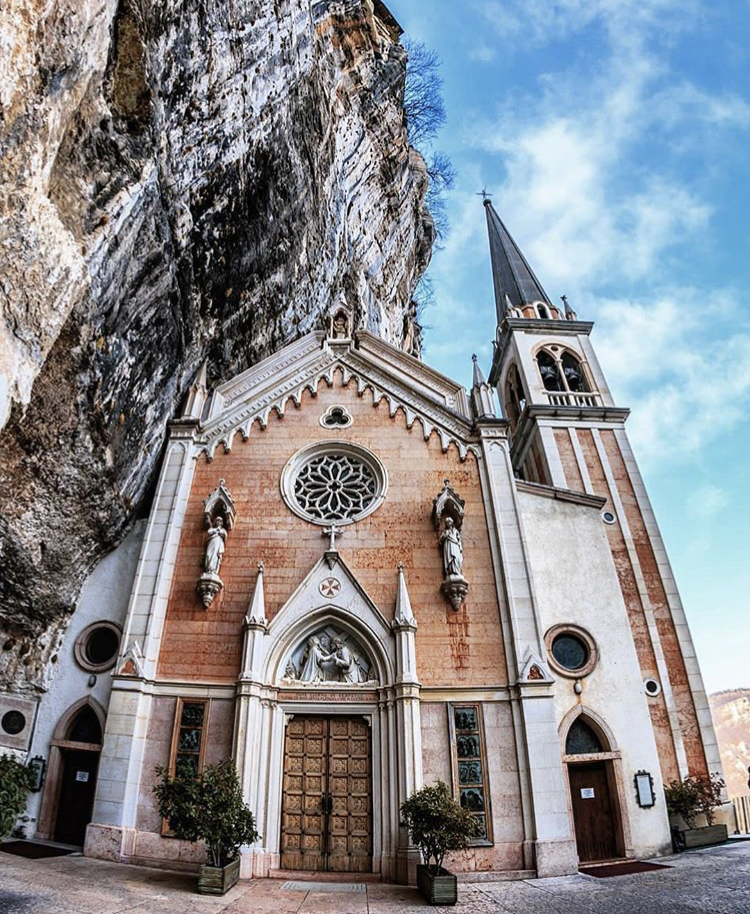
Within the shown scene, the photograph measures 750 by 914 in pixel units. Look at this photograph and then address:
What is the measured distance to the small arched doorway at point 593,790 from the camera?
42.5ft

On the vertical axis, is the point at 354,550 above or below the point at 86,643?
above

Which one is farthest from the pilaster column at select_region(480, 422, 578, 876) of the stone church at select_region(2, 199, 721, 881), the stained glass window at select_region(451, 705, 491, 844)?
the stained glass window at select_region(451, 705, 491, 844)

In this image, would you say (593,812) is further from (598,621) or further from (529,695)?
(598,621)

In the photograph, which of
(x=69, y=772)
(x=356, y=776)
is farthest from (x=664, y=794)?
→ (x=69, y=772)

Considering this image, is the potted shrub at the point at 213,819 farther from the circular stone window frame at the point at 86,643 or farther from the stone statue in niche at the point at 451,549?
the stone statue in niche at the point at 451,549

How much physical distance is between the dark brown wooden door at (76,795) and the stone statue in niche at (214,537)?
14.0 ft

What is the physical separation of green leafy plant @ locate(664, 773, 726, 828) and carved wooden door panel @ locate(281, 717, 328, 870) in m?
8.10

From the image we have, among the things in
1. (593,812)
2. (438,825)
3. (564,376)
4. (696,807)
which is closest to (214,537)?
(438,825)

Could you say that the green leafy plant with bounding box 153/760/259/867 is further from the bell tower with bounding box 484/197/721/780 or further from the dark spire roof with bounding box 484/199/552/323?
the dark spire roof with bounding box 484/199/552/323

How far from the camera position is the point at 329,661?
13.3 metres

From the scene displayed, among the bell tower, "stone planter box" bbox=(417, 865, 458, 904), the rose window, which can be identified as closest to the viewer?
"stone planter box" bbox=(417, 865, 458, 904)

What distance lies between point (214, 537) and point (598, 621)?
31.2ft

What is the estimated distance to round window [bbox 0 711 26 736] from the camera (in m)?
13.2

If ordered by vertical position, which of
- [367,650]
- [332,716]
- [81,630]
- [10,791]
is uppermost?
[81,630]
